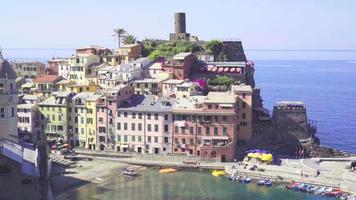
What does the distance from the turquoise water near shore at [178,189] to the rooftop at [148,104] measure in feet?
45.2

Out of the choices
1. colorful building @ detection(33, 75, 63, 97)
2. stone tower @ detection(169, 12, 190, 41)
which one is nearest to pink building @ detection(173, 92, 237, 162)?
colorful building @ detection(33, 75, 63, 97)

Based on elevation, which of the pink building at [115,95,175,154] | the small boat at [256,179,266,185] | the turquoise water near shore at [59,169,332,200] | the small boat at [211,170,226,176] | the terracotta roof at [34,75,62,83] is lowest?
the turquoise water near shore at [59,169,332,200]

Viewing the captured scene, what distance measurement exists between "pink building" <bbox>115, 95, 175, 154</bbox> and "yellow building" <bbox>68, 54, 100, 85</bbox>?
91.6 ft

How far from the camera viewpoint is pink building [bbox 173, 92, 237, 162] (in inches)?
3602

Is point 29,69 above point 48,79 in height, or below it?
above

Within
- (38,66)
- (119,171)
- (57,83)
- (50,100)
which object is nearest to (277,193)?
(119,171)

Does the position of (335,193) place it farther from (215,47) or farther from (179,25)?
(179,25)

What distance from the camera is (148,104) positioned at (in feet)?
319

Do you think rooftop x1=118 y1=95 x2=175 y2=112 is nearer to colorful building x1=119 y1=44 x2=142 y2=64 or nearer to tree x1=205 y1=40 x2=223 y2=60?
colorful building x1=119 y1=44 x2=142 y2=64

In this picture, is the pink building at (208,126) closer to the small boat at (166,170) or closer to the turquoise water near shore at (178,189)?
the small boat at (166,170)

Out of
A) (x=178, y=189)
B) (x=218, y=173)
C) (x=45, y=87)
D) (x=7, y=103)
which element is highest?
(x=45, y=87)

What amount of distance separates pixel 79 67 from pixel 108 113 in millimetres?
28626

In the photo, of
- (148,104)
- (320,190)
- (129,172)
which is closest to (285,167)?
(320,190)

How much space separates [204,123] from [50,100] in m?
31.1
